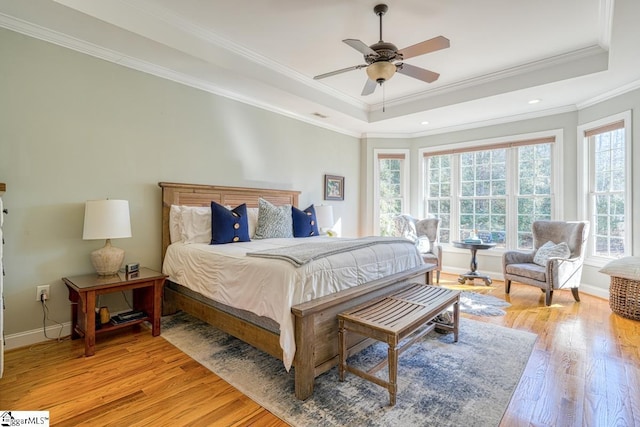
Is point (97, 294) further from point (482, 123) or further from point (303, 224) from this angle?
point (482, 123)

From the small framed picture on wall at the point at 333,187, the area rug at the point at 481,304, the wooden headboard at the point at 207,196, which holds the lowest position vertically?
the area rug at the point at 481,304

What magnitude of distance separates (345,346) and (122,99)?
313cm

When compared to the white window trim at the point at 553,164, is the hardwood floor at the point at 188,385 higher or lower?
lower

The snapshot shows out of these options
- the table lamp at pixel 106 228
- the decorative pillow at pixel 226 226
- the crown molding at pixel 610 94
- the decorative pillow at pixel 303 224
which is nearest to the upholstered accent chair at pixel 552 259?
the crown molding at pixel 610 94

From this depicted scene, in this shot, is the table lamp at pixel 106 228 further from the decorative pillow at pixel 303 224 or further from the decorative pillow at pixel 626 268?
the decorative pillow at pixel 626 268

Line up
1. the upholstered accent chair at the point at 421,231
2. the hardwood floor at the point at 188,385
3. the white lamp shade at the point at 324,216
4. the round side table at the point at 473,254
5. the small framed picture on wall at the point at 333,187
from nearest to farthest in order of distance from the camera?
the hardwood floor at the point at 188,385 < the round side table at the point at 473,254 < the white lamp shade at the point at 324,216 < the upholstered accent chair at the point at 421,231 < the small framed picture on wall at the point at 333,187

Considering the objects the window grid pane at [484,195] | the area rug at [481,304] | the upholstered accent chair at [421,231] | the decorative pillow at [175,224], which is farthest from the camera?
the window grid pane at [484,195]

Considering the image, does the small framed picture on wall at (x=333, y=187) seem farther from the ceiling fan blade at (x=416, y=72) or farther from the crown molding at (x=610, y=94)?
the crown molding at (x=610, y=94)

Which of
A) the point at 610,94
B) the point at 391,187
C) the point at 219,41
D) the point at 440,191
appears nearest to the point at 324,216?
the point at 391,187

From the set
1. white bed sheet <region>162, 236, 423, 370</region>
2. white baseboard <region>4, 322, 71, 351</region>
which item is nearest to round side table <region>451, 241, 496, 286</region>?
white bed sheet <region>162, 236, 423, 370</region>

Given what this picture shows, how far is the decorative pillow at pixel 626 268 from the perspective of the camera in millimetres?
3234


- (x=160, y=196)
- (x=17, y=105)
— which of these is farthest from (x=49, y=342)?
(x=17, y=105)

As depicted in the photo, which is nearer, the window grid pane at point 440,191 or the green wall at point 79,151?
the green wall at point 79,151

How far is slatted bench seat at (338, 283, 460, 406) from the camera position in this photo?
1.82 meters
